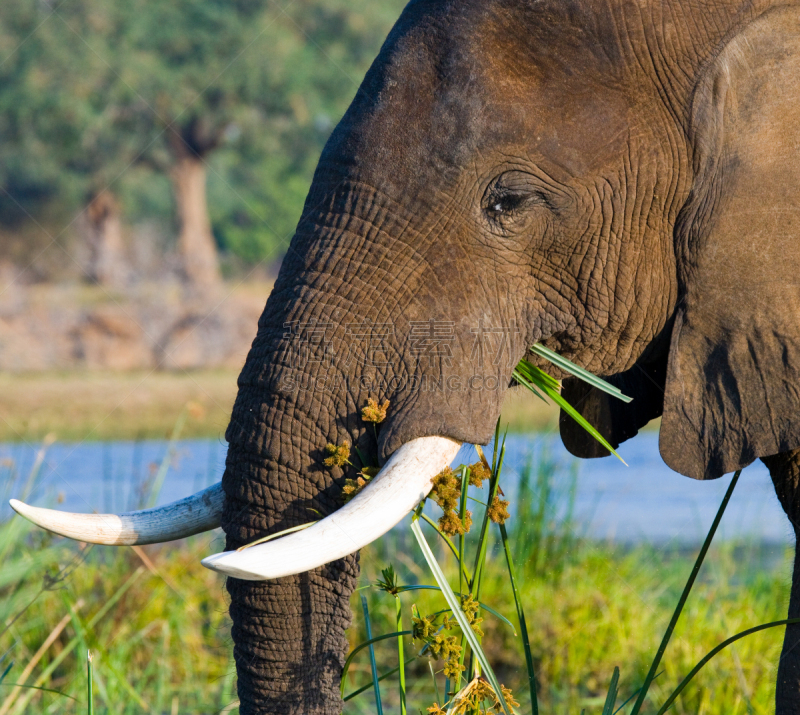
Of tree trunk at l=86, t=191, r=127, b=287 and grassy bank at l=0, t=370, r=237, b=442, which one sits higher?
tree trunk at l=86, t=191, r=127, b=287

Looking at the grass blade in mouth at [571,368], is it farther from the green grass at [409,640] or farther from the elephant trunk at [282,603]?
the green grass at [409,640]

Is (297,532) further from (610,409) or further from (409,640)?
(409,640)

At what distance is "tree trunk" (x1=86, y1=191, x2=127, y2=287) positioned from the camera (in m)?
22.4

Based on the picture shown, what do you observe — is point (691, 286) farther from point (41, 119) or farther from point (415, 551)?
point (41, 119)

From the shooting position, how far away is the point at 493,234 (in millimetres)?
2240

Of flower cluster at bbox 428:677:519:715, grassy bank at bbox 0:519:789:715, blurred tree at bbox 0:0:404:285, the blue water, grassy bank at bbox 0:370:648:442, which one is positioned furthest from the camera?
blurred tree at bbox 0:0:404:285

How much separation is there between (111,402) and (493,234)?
13493 mm

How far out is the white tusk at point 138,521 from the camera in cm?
214

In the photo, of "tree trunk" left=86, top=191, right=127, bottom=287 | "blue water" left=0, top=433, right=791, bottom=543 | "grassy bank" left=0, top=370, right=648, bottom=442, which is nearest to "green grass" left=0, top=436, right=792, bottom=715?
"blue water" left=0, top=433, right=791, bottom=543

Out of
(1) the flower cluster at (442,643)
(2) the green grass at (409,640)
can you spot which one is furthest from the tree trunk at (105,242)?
(1) the flower cluster at (442,643)

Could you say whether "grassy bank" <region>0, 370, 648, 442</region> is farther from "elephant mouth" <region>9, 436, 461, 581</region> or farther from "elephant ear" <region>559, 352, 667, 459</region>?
"elephant mouth" <region>9, 436, 461, 581</region>

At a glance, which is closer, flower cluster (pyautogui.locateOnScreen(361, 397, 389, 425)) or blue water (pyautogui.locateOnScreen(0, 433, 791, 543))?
flower cluster (pyautogui.locateOnScreen(361, 397, 389, 425))

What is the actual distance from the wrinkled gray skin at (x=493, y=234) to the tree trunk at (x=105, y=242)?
1999 centimetres

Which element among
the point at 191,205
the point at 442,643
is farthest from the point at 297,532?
the point at 191,205
